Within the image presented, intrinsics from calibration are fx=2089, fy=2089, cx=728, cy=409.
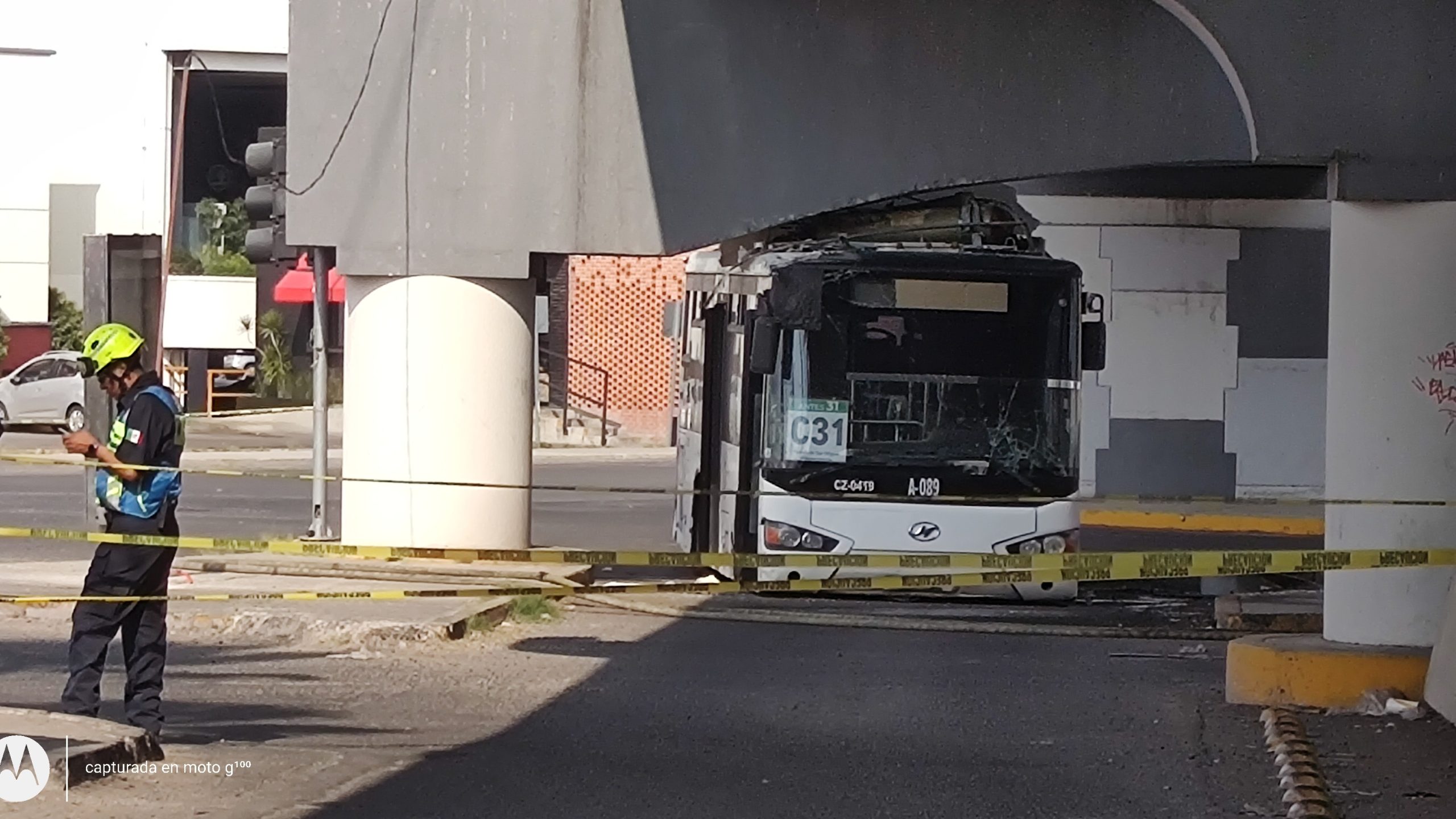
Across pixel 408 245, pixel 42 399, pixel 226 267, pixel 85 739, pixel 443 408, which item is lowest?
pixel 85 739

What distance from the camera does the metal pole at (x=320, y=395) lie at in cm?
1761

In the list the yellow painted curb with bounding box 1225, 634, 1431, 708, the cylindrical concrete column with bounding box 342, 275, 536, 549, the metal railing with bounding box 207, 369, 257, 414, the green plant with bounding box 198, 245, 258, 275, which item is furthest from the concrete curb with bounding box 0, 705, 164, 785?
the green plant with bounding box 198, 245, 258, 275

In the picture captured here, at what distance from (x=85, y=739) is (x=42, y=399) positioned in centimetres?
2935

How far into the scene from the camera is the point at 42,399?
118 ft

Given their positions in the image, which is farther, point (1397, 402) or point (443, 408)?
point (443, 408)

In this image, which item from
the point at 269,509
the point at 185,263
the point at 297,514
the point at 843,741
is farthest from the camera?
the point at 185,263

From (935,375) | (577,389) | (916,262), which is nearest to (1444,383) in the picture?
(935,375)

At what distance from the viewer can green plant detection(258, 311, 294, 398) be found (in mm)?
44656

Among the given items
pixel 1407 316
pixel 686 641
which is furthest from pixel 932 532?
pixel 1407 316

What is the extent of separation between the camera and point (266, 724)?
9562 millimetres

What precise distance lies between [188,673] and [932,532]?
5.77 meters

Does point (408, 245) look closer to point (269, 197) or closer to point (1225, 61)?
point (269, 197)

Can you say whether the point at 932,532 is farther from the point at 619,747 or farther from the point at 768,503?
the point at 619,747

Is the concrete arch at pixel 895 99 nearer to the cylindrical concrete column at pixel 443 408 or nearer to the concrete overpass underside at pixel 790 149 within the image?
the concrete overpass underside at pixel 790 149
